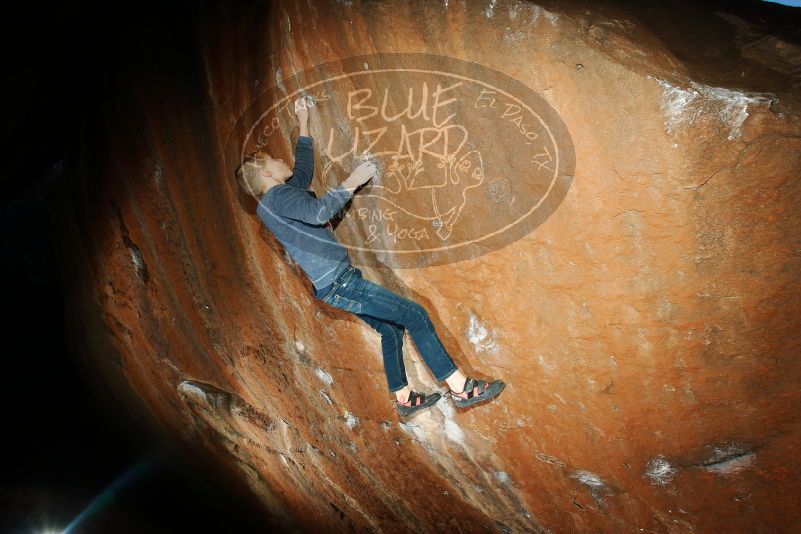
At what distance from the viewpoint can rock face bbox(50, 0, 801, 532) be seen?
193cm

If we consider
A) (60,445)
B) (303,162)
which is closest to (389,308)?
(303,162)

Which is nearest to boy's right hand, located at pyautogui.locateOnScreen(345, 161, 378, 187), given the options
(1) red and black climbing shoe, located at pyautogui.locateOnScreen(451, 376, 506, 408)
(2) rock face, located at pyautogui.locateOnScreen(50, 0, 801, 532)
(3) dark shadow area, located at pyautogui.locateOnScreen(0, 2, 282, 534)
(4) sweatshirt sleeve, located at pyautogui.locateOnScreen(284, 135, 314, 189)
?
(2) rock face, located at pyautogui.locateOnScreen(50, 0, 801, 532)

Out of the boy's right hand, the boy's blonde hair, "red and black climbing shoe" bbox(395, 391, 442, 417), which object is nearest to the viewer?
the boy's right hand

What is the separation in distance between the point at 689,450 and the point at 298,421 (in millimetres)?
2731

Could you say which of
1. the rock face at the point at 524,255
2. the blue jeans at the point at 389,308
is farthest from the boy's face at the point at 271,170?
the blue jeans at the point at 389,308

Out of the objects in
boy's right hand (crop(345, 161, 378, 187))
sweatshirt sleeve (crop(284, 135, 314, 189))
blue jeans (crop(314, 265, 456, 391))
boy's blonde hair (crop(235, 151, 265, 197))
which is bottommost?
blue jeans (crop(314, 265, 456, 391))

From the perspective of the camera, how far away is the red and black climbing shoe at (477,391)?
2.64 m

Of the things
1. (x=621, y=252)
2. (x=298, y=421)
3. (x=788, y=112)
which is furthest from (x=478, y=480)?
(x=788, y=112)

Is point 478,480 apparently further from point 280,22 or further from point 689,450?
point 280,22

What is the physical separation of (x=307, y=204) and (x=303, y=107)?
23.3 inches

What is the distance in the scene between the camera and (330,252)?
A: 2518 millimetres

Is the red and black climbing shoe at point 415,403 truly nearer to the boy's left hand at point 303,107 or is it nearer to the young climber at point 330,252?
the young climber at point 330,252

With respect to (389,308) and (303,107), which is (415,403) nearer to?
(389,308)

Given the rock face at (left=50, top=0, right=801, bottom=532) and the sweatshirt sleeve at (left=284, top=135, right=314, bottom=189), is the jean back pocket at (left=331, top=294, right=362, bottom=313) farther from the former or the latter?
the sweatshirt sleeve at (left=284, top=135, right=314, bottom=189)
